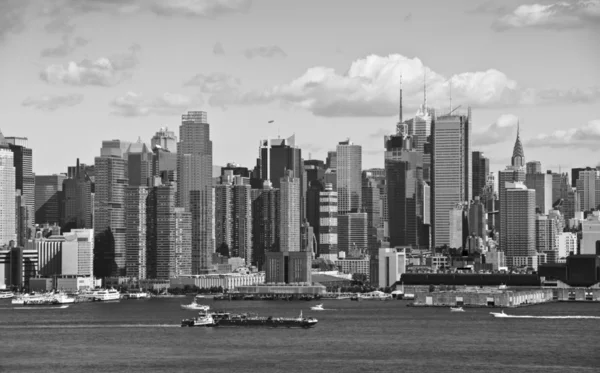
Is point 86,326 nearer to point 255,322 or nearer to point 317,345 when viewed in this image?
point 255,322

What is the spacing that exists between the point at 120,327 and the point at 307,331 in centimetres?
1768

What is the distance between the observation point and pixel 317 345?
3826 inches

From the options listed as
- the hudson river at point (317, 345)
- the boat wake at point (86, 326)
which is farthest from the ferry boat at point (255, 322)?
the boat wake at point (86, 326)

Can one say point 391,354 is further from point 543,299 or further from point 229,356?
point 543,299

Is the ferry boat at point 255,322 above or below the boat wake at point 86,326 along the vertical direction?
above

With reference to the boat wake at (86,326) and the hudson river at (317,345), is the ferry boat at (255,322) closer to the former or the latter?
the hudson river at (317,345)

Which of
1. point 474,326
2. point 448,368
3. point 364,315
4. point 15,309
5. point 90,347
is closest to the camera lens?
point 448,368

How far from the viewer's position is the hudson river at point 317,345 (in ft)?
276

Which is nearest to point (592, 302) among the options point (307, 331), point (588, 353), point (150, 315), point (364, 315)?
point (364, 315)

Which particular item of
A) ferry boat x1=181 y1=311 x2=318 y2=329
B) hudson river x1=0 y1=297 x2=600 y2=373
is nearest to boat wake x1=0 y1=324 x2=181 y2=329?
hudson river x1=0 y1=297 x2=600 y2=373

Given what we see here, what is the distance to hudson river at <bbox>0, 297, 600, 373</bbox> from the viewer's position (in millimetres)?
84000

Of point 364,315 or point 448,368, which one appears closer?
point 448,368

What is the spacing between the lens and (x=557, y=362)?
85.6m

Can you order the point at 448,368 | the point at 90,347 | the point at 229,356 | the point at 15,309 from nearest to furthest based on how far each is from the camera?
the point at 448,368, the point at 229,356, the point at 90,347, the point at 15,309
